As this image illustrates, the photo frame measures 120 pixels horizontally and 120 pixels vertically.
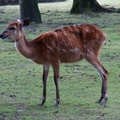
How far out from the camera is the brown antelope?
8984 mm

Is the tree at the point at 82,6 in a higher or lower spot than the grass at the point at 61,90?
lower

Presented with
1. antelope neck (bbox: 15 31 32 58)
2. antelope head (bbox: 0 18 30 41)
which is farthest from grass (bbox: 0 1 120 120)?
antelope head (bbox: 0 18 30 41)

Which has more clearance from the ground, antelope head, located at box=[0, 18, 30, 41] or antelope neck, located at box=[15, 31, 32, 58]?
antelope head, located at box=[0, 18, 30, 41]

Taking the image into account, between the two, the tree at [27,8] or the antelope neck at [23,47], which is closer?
the antelope neck at [23,47]

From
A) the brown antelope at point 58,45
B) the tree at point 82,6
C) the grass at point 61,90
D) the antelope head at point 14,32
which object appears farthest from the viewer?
the tree at point 82,6

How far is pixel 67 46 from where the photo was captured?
9.25 metres

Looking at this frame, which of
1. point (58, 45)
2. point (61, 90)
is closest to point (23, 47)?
point (58, 45)

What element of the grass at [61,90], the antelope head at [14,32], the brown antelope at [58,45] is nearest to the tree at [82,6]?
the grass at [61,90]

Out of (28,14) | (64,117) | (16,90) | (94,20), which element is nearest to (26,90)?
(16,90)

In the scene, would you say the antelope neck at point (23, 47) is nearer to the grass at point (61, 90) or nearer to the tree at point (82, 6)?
the grass at point (61, 90)

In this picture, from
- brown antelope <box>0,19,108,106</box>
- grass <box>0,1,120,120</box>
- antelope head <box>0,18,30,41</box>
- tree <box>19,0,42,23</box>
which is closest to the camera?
grass <box>0,1,120,120</box>

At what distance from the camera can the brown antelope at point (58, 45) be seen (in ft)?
29.5

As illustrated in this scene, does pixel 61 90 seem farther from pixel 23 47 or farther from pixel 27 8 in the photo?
pixel 27 8

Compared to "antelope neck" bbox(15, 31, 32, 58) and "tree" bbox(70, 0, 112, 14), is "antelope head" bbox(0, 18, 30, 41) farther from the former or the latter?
"tree" bbox(70, 0, 112, 14)
